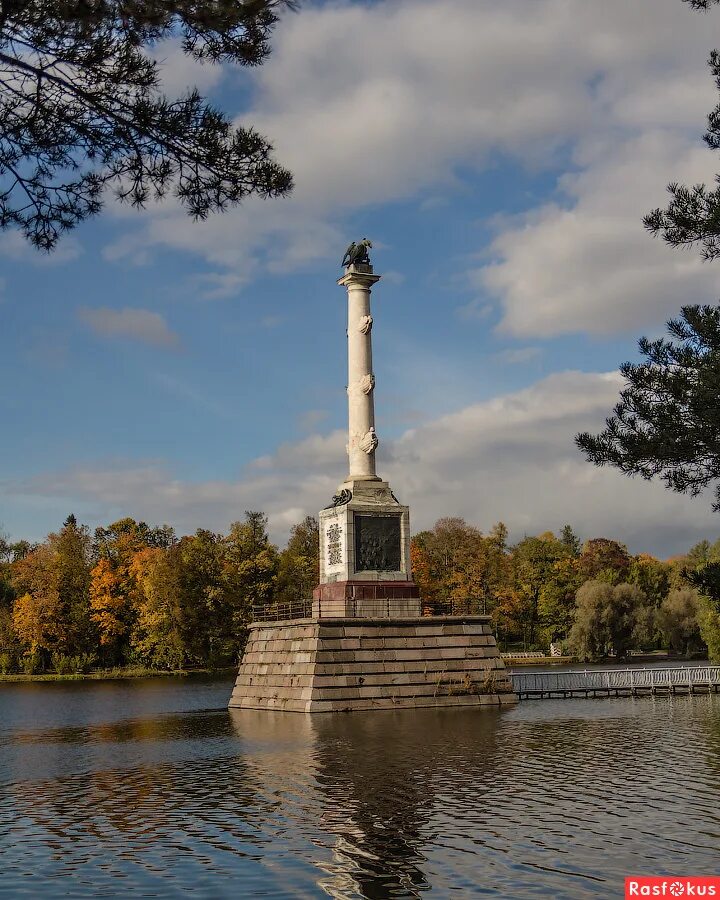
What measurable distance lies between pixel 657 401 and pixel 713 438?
3.99 ft

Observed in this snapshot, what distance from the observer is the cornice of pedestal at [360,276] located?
120 feet

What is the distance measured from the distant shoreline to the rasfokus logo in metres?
60.0

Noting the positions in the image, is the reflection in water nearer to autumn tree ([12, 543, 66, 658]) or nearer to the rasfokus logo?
the rasfokus logo

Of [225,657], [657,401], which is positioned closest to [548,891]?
[657,401]

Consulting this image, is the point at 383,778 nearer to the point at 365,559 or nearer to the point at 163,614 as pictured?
the point at 365,559

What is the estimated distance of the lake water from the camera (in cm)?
1086

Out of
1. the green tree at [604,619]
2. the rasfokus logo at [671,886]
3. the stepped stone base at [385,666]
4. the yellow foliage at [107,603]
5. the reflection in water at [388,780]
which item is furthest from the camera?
the green tree at [604,619]

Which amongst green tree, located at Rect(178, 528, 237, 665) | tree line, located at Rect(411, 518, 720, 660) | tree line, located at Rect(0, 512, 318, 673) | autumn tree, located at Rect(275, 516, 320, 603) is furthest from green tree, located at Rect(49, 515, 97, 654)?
tree line, located at Rect(411, 518, 720, 660)

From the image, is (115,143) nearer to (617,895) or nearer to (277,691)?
(617,895)

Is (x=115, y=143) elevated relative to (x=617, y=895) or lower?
elevated

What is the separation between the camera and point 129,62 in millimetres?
10742

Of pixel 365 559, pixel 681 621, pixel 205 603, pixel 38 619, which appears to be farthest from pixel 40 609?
pixel 681 621

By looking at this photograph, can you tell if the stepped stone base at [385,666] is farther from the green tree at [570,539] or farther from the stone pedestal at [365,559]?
the green tree at [570,539]

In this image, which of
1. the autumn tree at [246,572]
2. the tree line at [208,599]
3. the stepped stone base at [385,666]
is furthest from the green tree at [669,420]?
the autumn tree at [246,572]
